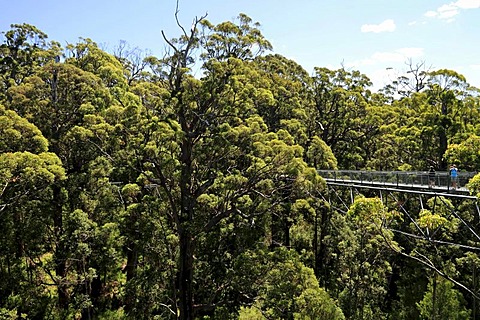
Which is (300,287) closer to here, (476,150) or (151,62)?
(476,150)

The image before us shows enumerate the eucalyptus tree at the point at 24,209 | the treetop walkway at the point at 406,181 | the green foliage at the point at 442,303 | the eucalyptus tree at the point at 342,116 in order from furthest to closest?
the eucalyptus tree at the point at 342,116 < the green foliage at the point at 442,303 < the treetop walkway at the point at 406,181 < the eucalyptus tree at the point at 24,209

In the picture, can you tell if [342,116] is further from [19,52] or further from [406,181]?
[19,52]

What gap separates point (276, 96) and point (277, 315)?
11010mm

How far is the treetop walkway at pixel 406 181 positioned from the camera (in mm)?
12422

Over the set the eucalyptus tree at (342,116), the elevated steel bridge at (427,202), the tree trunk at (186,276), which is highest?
the eucalyptus tree at (342,116)

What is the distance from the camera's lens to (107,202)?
1479cm

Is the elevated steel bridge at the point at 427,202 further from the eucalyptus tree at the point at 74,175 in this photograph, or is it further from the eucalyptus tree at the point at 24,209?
the eucalyptus tree at the point at 24,209

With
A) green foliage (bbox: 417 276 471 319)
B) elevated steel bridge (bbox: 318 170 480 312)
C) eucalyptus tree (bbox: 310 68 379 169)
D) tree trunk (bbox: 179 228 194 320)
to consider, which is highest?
eucalyptus tree (bbox: 310 68 379 169)

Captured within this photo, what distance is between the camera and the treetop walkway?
40.8ft

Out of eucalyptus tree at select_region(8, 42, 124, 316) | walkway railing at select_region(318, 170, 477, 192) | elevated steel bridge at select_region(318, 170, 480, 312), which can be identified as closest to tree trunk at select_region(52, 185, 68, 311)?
eucalyptus tree at select_region(8, 42, 124, 316)

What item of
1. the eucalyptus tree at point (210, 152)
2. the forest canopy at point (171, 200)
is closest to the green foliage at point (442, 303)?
the forest canopy at point (171, 200)

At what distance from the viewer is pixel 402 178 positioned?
1498cm

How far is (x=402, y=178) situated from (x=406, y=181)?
0.25 metres

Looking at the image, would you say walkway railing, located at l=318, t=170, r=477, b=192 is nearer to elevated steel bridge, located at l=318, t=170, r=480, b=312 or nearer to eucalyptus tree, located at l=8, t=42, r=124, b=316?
elevated steel bridge, located at l=318, t=170, r=480, b=312
